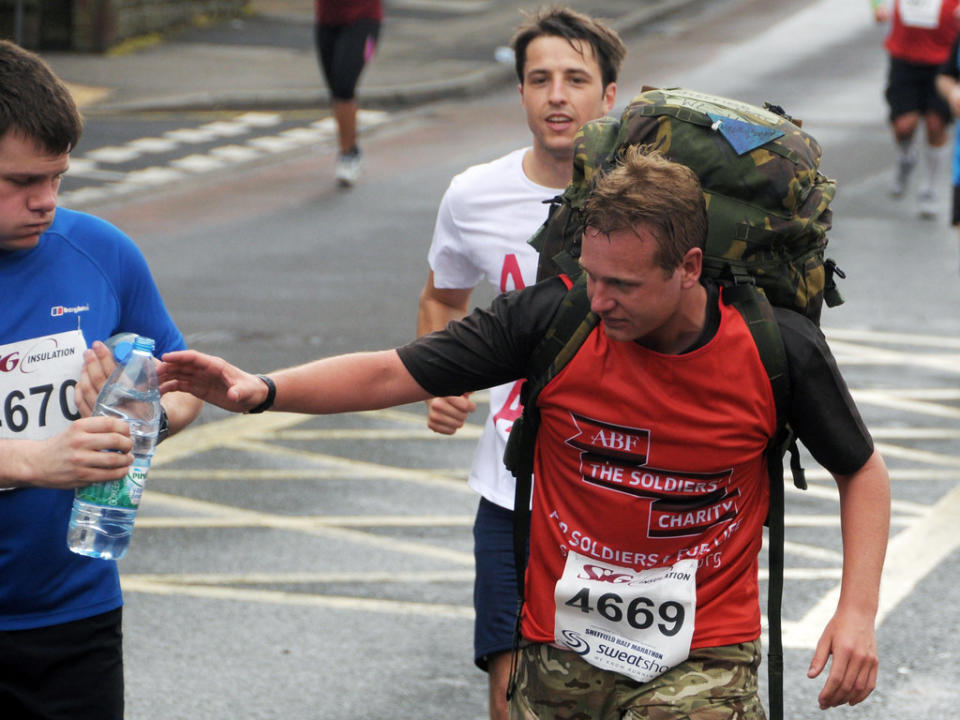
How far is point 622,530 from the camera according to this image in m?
3.61

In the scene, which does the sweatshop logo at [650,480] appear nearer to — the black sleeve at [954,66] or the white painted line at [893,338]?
the white painted line at [893,338]

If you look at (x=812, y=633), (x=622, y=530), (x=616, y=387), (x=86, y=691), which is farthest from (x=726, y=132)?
(x=812, y=633)

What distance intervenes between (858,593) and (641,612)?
17.8 inches

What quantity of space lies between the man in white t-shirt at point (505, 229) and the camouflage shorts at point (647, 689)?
0.78 m

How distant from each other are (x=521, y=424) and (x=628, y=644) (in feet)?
1.71

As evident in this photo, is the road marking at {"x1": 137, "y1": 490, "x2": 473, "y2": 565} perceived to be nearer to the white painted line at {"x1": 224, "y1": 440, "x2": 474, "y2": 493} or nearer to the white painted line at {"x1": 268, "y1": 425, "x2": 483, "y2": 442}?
the white painted line at {"x1": 224, "y1": 440, "x2": 474, "y2": 493}

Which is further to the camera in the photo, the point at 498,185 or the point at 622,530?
the point at 498,185

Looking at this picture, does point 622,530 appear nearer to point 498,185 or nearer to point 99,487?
point 99,487

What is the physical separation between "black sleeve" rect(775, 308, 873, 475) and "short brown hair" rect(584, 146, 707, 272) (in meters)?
0.31

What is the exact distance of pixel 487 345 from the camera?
3.63m

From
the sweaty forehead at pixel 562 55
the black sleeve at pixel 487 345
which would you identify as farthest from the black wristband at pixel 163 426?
the sweaty forehead at pixel 562 55

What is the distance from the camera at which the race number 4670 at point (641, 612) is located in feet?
11.9

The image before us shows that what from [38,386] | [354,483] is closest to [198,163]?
[354,483]

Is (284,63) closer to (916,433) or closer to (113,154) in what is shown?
(113,154)
